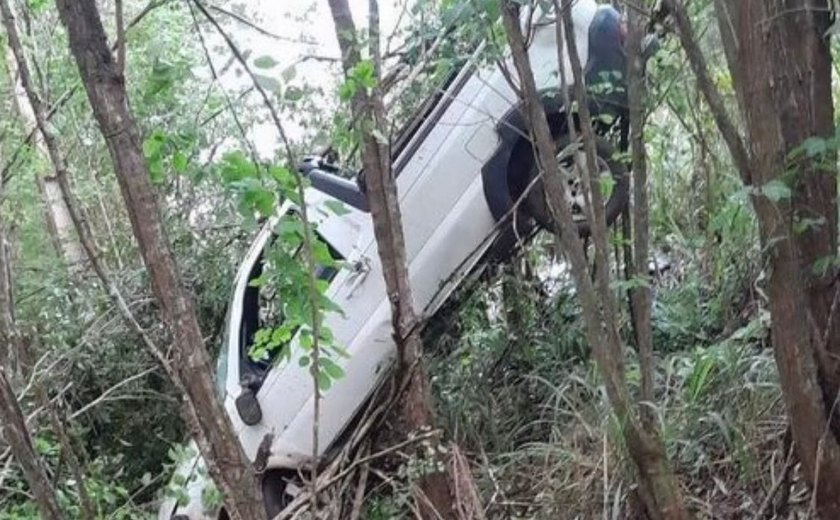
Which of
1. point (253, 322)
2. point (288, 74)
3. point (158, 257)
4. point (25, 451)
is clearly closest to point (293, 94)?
point (288, 74)

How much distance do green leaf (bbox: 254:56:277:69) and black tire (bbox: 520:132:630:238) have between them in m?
2.30

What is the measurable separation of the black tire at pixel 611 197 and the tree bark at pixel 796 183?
1813 mm

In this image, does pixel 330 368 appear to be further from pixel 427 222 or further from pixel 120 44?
pixel 427 222

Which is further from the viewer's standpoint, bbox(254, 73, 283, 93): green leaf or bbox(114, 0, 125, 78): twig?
bbox(254, 73, 283, 93): green leaf

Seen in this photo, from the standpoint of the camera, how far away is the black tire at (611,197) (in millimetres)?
4871

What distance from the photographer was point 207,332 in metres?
6.86

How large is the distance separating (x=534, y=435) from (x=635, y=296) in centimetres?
121

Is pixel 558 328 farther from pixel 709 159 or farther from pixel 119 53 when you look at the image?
pixel 119 53

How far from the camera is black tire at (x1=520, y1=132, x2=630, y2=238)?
4.87 metres

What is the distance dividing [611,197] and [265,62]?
2.51 meters

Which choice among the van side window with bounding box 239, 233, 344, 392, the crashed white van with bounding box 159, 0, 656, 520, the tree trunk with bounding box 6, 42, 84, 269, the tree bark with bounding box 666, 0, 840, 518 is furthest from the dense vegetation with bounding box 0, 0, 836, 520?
the tree trunk with bounding box 6, 42, 84, 269

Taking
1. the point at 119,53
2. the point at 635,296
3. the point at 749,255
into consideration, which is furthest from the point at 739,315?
the point at 119,53

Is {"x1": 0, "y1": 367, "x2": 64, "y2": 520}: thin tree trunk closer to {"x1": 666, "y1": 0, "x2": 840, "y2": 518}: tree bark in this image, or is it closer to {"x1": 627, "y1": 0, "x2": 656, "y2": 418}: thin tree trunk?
{"x1": 627, "y1": 0, "x2": 656, "y2": 418}: thin tree trunk

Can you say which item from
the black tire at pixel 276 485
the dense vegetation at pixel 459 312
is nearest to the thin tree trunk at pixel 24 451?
the dense vegetation at pixel 459 312
